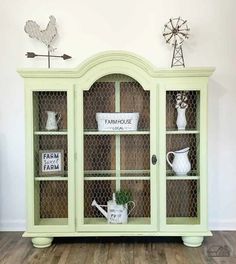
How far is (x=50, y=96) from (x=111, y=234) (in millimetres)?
1209

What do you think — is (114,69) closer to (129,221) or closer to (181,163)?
(181,163)

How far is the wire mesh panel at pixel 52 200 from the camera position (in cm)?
311

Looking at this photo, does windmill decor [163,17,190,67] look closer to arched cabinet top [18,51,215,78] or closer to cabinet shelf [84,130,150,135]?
arched cabinet top [18,51,215,78]

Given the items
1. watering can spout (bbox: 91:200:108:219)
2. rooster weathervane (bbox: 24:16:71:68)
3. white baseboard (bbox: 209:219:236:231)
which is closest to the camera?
watering can spout (bbox: 91:200:108:219)

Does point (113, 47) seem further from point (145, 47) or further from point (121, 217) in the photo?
point (121, 217)

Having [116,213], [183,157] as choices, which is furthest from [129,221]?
[183,157]

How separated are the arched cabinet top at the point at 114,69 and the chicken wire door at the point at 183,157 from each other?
4.4 inches

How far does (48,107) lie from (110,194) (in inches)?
35.3

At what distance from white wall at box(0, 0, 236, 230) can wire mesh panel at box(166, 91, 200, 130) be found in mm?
379

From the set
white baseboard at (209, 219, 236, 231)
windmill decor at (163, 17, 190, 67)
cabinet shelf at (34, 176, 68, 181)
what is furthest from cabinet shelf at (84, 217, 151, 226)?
windmill decor at (163, 17, 190, 67)

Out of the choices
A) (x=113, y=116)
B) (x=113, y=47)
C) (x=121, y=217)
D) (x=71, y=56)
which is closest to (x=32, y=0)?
(x=71, y=56)

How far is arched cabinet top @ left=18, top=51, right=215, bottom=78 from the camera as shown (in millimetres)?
2805

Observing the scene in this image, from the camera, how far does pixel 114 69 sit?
2850mm

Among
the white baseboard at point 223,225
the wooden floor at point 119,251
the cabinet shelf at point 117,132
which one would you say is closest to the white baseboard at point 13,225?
the wooden floor at point 119,251
